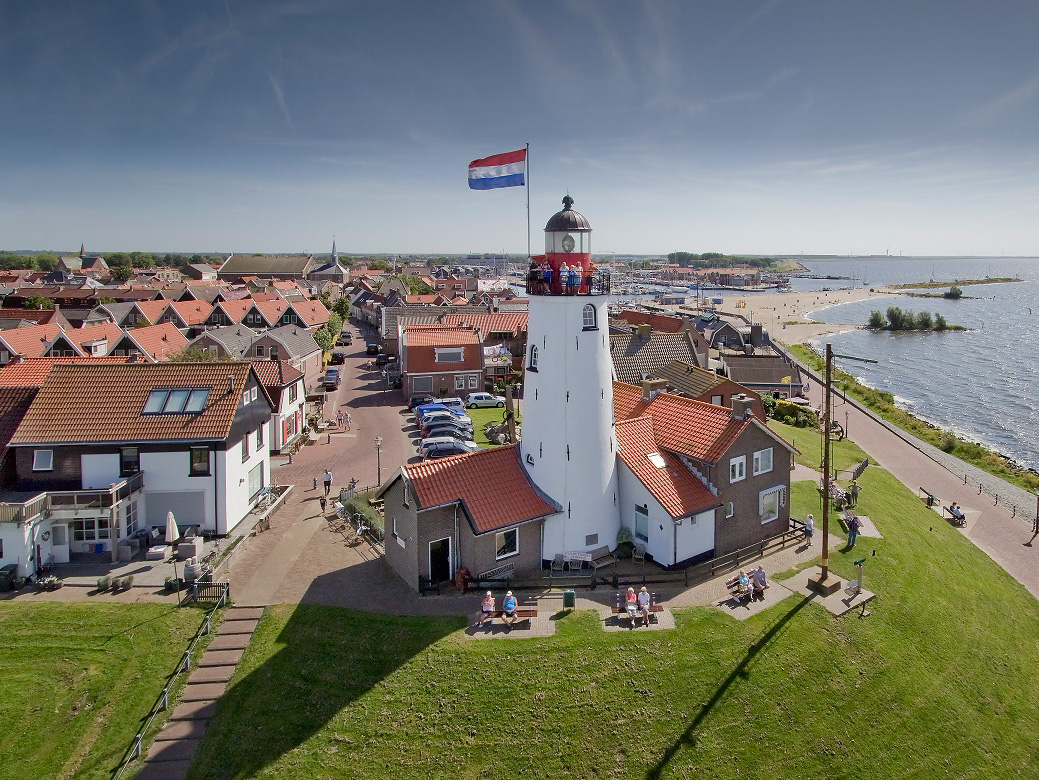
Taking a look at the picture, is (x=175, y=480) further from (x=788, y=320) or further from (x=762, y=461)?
(x=788, y=320)

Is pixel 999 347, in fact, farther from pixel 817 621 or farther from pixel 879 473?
pixel 817 621

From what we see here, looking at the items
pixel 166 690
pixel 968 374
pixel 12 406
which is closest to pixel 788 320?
pixel 968 374

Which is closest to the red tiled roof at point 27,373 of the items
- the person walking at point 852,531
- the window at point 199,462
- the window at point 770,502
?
the window at point 199,462

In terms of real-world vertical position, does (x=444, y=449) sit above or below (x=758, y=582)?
above

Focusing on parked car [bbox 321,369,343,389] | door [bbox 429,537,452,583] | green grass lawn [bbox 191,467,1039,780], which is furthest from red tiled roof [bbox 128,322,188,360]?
green grass lawn [bbox 191,467,1039,780]

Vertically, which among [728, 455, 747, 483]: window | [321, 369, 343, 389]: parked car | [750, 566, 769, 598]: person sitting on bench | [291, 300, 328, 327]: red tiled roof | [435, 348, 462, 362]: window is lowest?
[750, 566, 769, 598]: person sitting on bench

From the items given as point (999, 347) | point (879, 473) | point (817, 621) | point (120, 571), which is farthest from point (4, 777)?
point (999, 347)

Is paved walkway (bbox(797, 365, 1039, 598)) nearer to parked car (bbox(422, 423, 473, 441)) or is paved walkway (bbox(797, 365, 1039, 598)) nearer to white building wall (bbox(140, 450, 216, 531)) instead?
parked car (bbox(422, 423, 473, 441))
